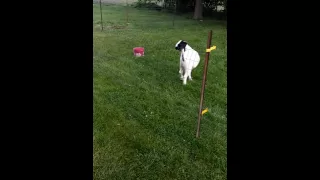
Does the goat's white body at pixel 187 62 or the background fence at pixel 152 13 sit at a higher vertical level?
the background fence at pixel 152 13

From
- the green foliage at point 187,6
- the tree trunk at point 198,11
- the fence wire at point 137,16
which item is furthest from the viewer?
the green foliage at point 187,6

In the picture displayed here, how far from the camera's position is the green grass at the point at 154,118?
285 cm

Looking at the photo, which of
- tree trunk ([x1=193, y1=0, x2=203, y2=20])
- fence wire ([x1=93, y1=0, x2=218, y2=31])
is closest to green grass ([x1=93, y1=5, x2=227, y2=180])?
fence wire ([x1=93, y1=0, x2=218, y2=31])

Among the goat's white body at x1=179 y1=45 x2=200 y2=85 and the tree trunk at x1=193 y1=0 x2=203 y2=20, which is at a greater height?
the tree trunk at x1=193 y1=0 x2=203 y2=20

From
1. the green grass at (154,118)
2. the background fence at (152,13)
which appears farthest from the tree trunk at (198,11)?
the green grass at (154,118)

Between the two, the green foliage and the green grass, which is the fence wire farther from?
the green grass

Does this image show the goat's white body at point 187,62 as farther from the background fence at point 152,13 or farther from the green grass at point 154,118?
the background fence at point 152,13

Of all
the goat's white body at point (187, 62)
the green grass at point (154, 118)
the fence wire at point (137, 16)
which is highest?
the fence wire at point (137, 16)

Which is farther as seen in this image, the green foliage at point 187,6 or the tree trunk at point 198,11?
the green foliage at point 187,6

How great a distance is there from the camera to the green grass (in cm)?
285

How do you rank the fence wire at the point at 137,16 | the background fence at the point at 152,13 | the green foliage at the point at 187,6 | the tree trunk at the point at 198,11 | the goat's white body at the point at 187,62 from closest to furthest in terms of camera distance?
the goat's white body at the point at 187,62, the fence wire at the point at 137,16, the background fence at the point at 152,13, the tree trunk at the point at 198,11, the green foliage at the point at 187,6
